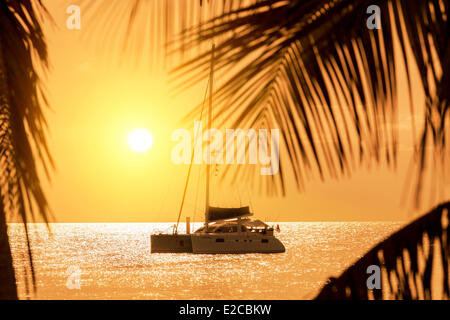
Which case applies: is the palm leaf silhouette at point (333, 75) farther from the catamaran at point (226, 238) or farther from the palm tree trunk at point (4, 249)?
the catamaran at point (226, 238)

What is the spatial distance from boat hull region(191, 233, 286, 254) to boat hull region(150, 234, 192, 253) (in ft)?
10.6

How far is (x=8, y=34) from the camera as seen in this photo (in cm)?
228

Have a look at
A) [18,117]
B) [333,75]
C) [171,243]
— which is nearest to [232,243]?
[171,243]

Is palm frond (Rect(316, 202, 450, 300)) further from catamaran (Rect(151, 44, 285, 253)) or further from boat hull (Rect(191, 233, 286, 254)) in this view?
boat hull (Rect(191, 233, 286, 254))

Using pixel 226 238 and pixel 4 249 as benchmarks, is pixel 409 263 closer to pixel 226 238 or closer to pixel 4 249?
pixel 4 249

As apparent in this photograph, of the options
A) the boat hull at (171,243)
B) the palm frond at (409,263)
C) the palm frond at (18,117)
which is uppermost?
the palm frond at (18,117)

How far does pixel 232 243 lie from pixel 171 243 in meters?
8.19

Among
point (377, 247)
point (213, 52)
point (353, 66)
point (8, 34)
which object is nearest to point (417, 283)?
point (377, 247)

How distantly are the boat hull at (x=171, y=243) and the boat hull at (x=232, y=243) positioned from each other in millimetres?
3220

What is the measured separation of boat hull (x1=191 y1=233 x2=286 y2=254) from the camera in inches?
2014

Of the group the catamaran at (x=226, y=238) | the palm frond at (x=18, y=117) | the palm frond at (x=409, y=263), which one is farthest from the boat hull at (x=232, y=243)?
the palm frond at (x=409, y=263)

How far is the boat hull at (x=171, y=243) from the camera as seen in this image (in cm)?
5616
